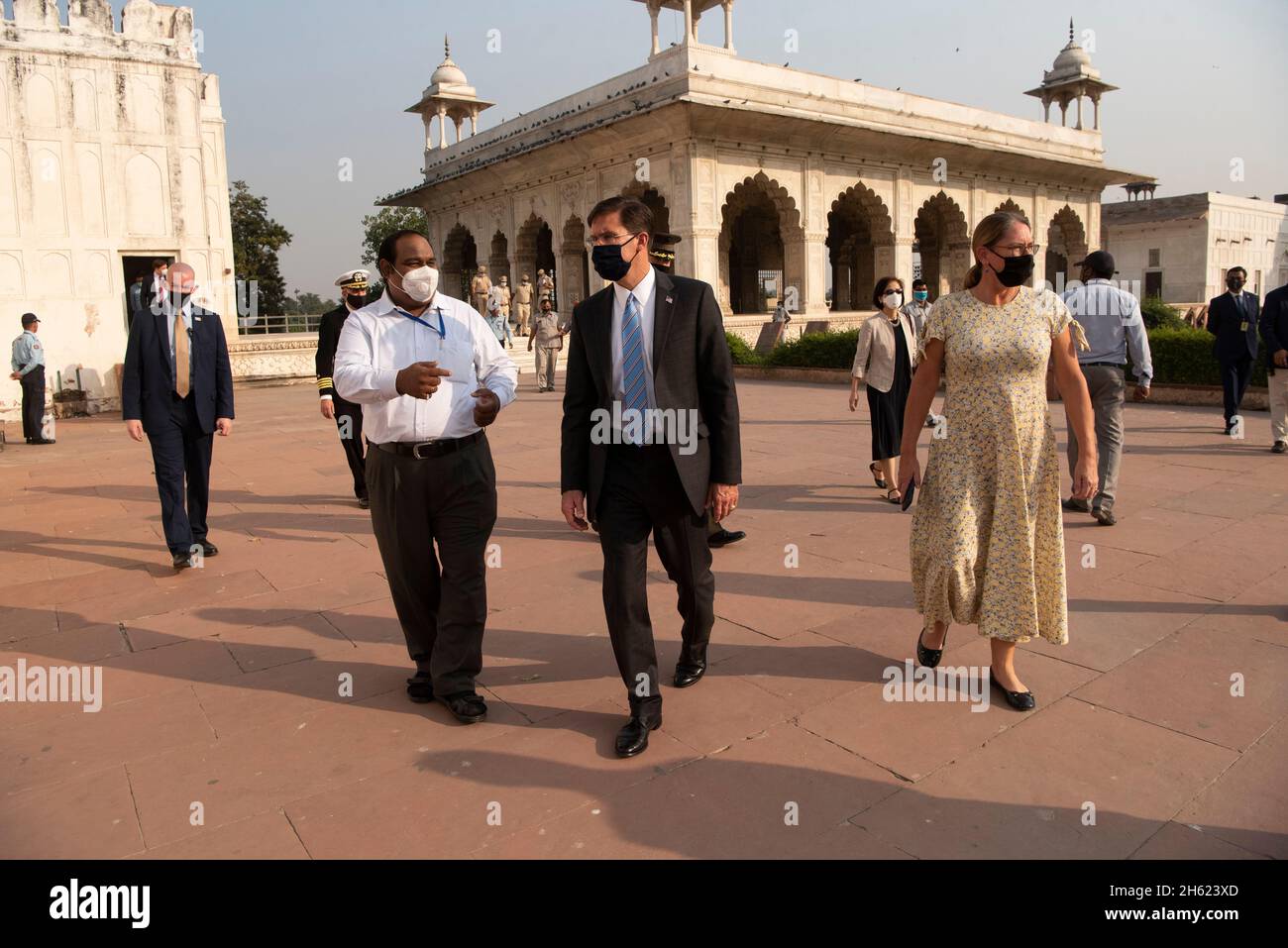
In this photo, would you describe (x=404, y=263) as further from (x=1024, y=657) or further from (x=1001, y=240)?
(x=1024, y=657)

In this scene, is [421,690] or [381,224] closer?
[421,690]

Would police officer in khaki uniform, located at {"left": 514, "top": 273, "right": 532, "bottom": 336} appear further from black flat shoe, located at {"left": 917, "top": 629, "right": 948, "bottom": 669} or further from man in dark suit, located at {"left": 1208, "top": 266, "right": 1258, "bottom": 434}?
black flat shoe, located at {"left": 917, "top": 629, "right": 948, "bottom": 669}

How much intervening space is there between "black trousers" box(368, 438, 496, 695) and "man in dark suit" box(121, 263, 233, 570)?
251 cm

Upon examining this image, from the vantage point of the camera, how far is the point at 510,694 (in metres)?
3.50

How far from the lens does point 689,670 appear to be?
350 centimetres

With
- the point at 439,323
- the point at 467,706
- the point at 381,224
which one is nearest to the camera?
the point at 467,706

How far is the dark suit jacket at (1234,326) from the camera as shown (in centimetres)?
919

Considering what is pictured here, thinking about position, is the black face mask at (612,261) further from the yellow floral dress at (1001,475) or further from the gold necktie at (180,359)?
the gold necktie at (180,359)

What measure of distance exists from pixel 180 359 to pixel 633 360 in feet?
11.5

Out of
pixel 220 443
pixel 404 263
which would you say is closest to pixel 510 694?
pixel 404 263

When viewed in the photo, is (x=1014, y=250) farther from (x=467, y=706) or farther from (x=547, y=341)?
(x=547, y=341)

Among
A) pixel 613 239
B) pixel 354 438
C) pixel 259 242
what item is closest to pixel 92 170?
pixel 354 438

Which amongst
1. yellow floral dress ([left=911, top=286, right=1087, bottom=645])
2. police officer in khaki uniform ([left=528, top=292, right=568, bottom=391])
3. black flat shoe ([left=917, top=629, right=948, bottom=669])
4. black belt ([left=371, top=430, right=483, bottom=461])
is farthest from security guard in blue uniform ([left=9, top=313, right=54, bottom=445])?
yellow floral dress ([left=911, top=286, right=1087, bottom=645])
